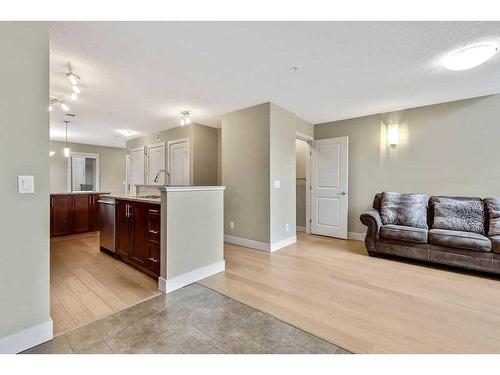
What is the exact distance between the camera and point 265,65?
2605 millimetres

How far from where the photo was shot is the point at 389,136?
13.9 feet

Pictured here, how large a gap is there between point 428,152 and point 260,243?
321cm

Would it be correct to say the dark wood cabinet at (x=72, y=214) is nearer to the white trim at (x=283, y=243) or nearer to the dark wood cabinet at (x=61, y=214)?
the dark wood cabinet at (x=61, y=214)

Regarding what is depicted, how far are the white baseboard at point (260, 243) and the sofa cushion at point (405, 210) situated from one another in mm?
1594

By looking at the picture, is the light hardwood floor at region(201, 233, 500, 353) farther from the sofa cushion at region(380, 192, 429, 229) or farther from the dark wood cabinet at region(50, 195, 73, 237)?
the dark wood cabinet at region(50, 195, 73, 237)

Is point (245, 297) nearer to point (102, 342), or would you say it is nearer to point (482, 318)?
point (102, 342)

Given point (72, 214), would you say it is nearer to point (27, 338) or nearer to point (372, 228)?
point (27, 338)

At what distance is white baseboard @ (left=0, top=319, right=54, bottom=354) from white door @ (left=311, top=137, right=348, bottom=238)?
14.6 ft

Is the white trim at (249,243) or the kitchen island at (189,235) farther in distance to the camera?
the white trim at (249,243)

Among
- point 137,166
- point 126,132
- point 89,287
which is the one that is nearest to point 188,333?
point 89,287

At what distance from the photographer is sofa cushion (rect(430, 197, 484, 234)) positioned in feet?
10.5

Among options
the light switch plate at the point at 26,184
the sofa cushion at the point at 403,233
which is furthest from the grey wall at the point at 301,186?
the light switch plate at the point at 26,184

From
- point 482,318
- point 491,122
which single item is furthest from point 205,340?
point 491,122

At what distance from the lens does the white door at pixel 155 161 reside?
5.88m
